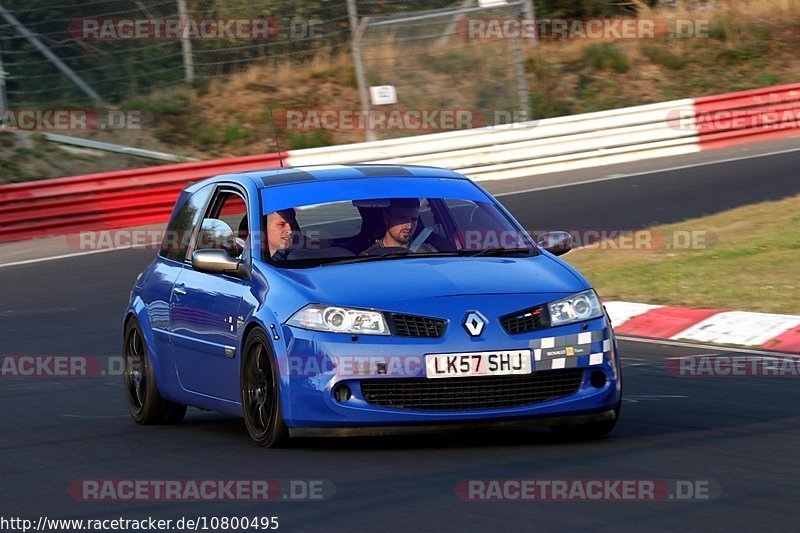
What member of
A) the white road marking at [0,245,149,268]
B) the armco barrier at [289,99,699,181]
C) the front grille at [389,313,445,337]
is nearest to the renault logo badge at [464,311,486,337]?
the front grille at [389,313,445,337]

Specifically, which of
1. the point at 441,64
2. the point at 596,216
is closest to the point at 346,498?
the point at 596,216

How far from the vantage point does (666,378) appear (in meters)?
9.95

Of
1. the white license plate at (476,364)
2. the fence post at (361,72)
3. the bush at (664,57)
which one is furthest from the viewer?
the bush at (664,57)

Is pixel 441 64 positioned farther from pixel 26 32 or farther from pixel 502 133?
pixel 26 32

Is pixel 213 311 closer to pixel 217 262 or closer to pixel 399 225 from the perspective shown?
pixel 217 262

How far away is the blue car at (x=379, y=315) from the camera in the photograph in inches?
279

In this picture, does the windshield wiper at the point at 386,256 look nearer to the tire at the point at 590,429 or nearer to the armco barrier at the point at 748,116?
the tire at the point at 590,429

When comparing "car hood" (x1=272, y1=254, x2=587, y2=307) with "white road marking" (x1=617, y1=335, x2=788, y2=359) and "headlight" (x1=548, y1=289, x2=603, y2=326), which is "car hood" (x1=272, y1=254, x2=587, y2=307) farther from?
"white road marking" (x1=617, y1=335, x2=788, y2=359)

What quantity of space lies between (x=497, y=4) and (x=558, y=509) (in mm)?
20715

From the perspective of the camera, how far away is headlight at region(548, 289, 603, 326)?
7258 mm

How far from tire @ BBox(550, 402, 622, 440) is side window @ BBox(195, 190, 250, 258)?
2.05 m

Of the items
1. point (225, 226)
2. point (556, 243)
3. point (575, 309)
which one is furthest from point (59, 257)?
point (575, 309)

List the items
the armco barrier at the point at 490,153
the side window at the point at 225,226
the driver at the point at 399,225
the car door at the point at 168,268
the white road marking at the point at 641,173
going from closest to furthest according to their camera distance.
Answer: the driver at the point at 399,225
the side window at the point at 225,226
the car door at the point at 168,268
the armco barrier at the point at 490,153
the white road marking at the point at 641,173

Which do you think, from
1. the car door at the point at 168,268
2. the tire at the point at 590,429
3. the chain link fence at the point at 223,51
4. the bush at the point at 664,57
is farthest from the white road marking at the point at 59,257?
the bush at the point at 664,57
